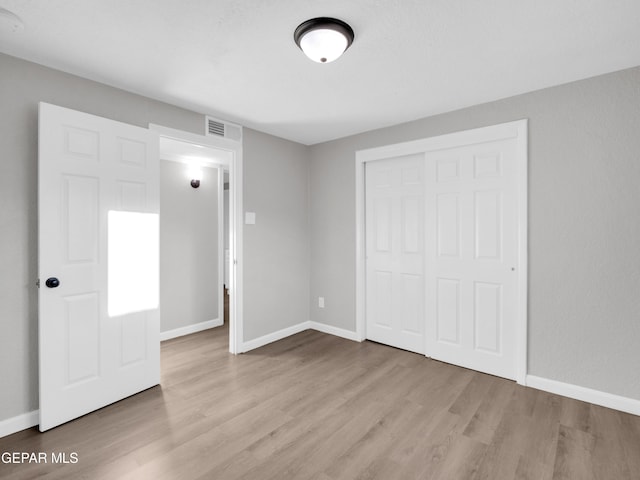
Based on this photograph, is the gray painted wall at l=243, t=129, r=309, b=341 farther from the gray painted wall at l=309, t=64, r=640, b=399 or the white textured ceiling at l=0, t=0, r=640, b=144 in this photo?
the gray painted wall at l=309, t=64, r=640, b=399

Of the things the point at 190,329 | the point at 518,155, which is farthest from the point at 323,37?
the point at 190,329

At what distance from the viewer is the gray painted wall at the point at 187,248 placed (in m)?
4.11

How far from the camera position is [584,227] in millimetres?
2514

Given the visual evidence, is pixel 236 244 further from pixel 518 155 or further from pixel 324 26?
pixel 518 155

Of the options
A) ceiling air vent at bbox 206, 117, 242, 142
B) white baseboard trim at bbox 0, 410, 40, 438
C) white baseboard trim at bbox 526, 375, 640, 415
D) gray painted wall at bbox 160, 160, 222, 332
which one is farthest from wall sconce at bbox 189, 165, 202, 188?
white baseboard trim at bbox 526, 375, 640, 415

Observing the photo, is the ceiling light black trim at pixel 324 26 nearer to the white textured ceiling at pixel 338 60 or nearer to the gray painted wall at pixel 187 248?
the white textured ceiling at pixel 338 60

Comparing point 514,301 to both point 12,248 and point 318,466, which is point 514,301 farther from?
point 12,248

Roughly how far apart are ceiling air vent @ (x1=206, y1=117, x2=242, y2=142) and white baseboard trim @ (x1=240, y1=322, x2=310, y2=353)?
2.26 metres

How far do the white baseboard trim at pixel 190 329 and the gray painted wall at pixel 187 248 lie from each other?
0.15 feet

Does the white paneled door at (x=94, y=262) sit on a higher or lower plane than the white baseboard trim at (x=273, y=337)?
higher

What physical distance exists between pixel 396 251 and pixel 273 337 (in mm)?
1789

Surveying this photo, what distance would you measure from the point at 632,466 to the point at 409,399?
50.6 inches

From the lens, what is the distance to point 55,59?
2.18 m

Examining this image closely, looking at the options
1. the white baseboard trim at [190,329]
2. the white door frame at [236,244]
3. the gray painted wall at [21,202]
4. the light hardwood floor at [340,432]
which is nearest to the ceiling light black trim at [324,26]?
the gray painted wall at [21,202]
